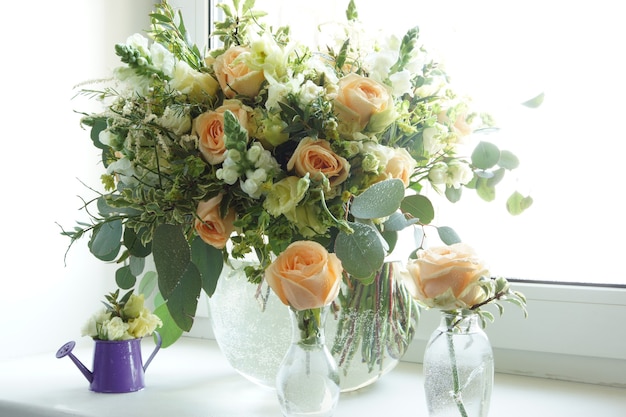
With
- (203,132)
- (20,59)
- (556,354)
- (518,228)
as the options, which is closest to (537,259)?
(518,228)

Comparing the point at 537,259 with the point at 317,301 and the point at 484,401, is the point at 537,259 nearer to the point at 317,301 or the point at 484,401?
the point at 484,401

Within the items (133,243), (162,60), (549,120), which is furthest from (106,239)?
(549,120)

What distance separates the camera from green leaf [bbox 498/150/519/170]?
3.11ft

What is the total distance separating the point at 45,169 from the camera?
1.33m

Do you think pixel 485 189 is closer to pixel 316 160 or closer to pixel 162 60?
pixel 316 160

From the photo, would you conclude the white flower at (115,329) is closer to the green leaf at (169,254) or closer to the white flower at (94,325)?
the white flower at (94,325)

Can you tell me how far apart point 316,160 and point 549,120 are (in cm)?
57

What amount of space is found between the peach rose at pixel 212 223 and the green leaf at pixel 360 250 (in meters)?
0.13

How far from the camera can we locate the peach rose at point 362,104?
2.64ft

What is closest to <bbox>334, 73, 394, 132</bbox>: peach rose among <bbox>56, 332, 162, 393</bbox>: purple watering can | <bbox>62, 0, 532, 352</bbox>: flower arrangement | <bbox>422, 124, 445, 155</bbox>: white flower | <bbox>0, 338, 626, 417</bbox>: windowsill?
<bbox>62, 0, 532, 352</bbox>: flower arrangement

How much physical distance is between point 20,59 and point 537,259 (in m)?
0.95

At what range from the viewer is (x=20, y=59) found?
4.20 feet

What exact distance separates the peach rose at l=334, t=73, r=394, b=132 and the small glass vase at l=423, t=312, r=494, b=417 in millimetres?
242

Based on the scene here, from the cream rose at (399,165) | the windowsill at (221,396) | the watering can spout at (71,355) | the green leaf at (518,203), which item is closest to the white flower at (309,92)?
the cream rose at (399,165)
